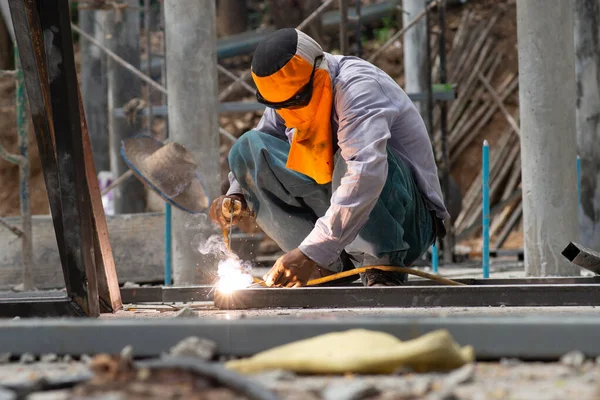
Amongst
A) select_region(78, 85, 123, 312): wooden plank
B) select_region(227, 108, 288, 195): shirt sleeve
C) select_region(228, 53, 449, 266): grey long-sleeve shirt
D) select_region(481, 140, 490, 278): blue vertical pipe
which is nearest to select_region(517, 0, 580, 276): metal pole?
select_region(481, 140, 490, 278): blue vertical pipe

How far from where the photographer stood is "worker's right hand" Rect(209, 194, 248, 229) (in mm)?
4059

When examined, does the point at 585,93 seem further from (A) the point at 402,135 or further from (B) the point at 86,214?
(B) the point at 86,214

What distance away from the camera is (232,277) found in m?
3.99

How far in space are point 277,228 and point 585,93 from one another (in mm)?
4037

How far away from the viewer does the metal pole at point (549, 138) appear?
5598 mm

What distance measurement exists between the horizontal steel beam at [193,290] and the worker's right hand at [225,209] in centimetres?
32

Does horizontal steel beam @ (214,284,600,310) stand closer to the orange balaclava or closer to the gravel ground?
the orange balaclava

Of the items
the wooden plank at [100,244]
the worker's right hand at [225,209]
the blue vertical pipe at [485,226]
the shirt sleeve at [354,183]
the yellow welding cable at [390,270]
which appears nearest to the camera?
the wooden plank at [100,244]

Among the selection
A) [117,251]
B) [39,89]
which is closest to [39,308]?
[39,89]

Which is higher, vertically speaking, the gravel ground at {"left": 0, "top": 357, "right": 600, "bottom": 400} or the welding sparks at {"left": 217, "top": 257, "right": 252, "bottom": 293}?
the welding sparks at {"left": 217, "top": 257, "right": 252, "bottom": 293}

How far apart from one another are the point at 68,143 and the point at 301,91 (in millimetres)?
1062

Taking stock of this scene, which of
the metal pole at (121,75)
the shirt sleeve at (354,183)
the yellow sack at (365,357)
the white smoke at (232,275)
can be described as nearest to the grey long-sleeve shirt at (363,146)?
the shirt sleeve at (354,183)

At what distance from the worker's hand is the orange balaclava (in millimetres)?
579

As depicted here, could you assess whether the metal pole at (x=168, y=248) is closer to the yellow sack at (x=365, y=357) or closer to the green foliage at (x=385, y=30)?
the yellow sack at (x=365, y=357)
